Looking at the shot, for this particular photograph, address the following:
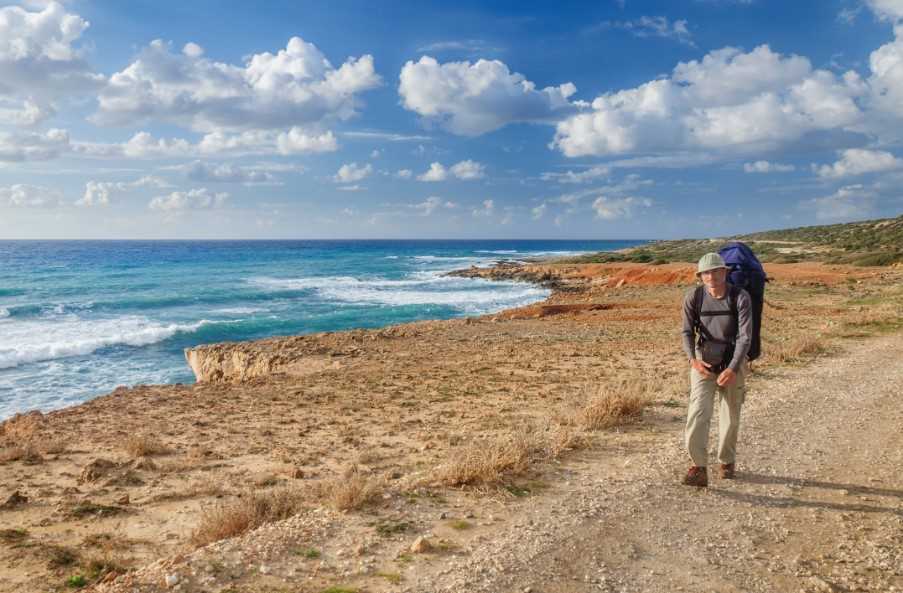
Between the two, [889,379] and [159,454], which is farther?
[889,379]

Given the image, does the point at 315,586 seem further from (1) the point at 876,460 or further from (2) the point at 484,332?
(2) the point at 484,332

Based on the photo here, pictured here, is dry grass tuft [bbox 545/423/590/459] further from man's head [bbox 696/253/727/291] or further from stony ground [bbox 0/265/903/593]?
man's head [bbox 696/253/727/291]

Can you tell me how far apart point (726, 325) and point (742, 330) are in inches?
5.3

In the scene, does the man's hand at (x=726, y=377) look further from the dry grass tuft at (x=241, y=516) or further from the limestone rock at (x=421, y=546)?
the dry grass tuft at (x=241, y=516)

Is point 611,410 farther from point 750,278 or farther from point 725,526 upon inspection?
point 725,526

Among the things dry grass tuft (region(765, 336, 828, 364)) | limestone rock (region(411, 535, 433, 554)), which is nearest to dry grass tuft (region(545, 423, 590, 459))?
limestone rock (region(411, 535, 433, 554))

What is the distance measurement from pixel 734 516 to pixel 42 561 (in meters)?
5.55

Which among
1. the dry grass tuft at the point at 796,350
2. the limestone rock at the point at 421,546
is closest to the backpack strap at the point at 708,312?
the limestone rock at the point at 421,546

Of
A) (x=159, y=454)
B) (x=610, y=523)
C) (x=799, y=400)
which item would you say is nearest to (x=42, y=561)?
(x=159, y=454)

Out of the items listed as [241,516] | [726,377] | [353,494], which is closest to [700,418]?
[726,377]

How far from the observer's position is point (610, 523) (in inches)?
185

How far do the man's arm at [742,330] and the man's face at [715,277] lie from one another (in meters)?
0.18

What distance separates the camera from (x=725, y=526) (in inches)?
181

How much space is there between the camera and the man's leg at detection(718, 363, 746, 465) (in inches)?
206
